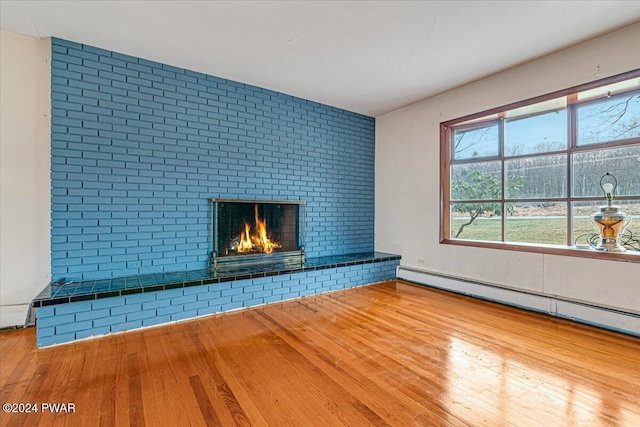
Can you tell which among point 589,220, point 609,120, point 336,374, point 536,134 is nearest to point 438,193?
point 536,134

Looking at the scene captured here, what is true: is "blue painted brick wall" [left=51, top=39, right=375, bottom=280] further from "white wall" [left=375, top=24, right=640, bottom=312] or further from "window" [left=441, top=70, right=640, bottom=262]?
"window" [left=441, top=70, right=640, bottom=262]

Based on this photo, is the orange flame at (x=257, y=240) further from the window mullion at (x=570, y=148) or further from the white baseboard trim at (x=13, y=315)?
the window mullion at (x=570, y=148)

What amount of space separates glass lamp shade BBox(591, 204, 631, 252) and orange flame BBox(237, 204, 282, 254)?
3508 mm

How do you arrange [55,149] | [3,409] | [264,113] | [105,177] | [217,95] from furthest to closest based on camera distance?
[264,113]
[217,95]
[105,177]
[55,149]
[3,409]

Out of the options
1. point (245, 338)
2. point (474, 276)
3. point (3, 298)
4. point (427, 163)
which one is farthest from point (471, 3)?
point (3, 298)

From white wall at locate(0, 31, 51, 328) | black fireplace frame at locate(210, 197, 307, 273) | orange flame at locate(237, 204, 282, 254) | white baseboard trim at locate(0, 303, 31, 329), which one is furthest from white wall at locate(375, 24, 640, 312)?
white baseboard trim at locate(0, 303, 31, 329)

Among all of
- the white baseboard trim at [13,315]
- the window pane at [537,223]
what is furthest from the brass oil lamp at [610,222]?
the white baseboard trim at [13,315]

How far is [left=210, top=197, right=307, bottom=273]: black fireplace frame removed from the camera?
3.52m

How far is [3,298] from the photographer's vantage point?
2684 mm

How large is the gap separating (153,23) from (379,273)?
13.1ft

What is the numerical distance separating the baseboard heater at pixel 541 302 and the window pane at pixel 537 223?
0.62m

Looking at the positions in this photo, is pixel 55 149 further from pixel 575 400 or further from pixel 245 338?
pixel 575 400

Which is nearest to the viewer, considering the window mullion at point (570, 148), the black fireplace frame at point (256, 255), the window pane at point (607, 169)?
the window pane at point (607, 169)

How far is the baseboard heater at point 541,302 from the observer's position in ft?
8.56
